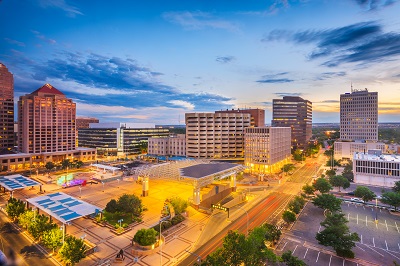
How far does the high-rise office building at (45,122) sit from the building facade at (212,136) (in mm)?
79917

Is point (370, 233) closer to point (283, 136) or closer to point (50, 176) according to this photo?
point (283, 136)

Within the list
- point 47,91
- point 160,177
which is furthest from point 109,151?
point 160,177

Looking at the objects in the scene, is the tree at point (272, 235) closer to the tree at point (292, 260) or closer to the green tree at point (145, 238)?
the tree at point (292, 260)

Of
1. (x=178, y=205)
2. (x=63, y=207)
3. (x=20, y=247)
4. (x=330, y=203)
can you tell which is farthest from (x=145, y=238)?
(x=330, y=203)

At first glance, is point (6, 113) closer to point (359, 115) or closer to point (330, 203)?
point (330, 203)

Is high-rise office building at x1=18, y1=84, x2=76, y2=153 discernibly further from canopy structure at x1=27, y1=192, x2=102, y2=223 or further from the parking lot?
the parking lot

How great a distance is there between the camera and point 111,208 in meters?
66.4

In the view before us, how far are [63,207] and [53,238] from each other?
51.6 feet

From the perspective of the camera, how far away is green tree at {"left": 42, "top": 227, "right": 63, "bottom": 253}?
46.6m

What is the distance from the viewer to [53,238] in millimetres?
46625

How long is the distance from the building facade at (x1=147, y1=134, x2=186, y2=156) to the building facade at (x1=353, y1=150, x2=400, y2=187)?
322 feet

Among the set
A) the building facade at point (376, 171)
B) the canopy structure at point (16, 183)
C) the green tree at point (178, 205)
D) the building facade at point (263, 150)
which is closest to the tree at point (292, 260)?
the green tree at point (178, 205)

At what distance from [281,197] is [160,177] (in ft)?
150

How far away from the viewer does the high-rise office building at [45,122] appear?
140250mm
